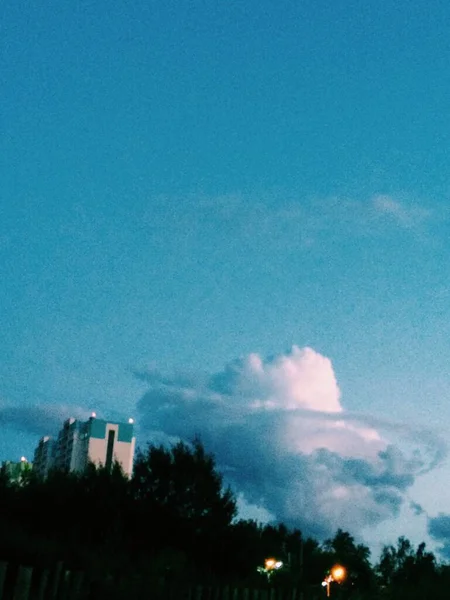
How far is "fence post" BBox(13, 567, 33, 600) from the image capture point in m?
6.43

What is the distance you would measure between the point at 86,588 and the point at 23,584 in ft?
3.66

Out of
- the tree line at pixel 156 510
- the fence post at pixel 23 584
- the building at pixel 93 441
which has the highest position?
the building at pixel 93 441

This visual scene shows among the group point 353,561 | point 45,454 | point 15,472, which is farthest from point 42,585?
point 45,454

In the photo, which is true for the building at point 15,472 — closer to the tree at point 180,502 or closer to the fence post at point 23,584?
the tree at point 180,502

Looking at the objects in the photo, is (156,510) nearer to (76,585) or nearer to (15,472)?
(76,585)

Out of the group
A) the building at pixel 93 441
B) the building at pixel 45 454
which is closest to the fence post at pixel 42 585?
the building at pixel 93 441

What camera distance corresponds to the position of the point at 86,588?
743cm

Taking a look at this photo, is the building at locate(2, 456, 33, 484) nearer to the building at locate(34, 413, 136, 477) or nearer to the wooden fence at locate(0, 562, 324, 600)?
the building at locate(34, 413, 136, 477)

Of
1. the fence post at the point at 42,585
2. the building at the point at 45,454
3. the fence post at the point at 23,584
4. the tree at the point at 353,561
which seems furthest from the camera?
the building at the point at 45,454

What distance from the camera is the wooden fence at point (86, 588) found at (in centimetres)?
649

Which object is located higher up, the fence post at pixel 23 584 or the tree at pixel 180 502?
the tree at pixel 180 502

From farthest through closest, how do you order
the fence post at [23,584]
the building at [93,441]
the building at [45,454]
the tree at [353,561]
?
the building at [45,454], the building at [93,441], the tree at [353,561], the fence post at [23,584]

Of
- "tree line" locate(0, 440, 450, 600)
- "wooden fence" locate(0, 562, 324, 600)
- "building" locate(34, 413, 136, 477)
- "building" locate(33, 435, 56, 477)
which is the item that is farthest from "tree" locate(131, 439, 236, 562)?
"building" locate(33, 435, 56, 477)

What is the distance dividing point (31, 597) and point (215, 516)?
24.2 meters
